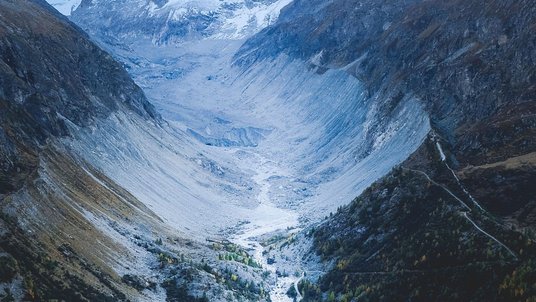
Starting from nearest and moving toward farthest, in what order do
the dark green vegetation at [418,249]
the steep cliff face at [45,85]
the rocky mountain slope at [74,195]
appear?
the rocky mountain slope at [74,195] → the dark green vegetation at [418,249] → the steep cliff face at [45,85]

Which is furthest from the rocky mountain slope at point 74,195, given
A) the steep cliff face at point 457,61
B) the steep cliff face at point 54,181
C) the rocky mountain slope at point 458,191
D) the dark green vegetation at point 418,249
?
the steep cliff face at point 457,61

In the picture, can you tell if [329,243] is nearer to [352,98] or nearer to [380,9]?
[352,98]

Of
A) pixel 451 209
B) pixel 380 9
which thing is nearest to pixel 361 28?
pixel 380 9

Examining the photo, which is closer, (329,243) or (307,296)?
(307,296)

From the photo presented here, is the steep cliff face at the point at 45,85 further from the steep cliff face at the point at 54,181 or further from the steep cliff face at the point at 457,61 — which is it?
the steep cliff face at the point at 457,61

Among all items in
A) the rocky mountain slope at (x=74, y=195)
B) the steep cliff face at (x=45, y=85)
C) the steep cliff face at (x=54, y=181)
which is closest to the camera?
the steep cliff face at (x=54, y=181)

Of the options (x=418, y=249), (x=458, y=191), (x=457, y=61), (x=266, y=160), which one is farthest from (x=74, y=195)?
(x=266, y=160)

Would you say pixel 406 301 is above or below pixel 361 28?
below

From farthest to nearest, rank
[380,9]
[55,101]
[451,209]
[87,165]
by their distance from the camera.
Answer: [380,9] < [55,101] < [87,165] < [451,209]
